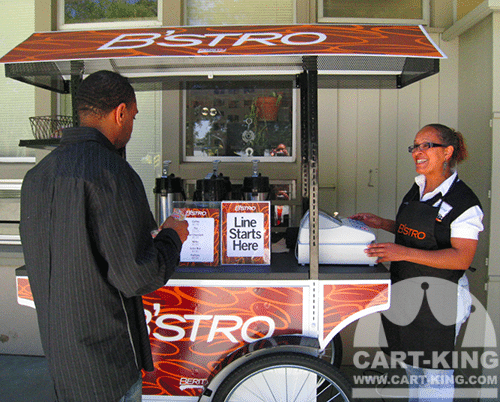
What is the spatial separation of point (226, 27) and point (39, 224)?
1636mm

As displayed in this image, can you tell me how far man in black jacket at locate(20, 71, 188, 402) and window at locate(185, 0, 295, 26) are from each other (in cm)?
277

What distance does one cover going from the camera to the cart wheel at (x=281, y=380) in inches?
79.8

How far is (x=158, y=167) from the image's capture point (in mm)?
4027

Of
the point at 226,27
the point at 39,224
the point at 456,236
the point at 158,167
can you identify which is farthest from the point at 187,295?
the point at 158,167

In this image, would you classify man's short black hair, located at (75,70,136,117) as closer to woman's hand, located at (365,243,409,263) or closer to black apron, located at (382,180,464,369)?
woman's hand, located at (365,243,409,263)

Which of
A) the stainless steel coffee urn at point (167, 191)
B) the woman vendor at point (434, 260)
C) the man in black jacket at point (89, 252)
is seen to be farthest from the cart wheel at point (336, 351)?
the man in black jacket at point (89, 252)

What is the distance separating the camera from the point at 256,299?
220cm

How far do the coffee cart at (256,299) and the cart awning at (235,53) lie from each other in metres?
0.01

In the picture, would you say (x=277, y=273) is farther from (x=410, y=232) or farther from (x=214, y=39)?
(x=214, y=39)


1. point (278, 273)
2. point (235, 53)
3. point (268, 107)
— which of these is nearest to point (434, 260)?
point (278, 273)

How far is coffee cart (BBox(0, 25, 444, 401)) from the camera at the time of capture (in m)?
2.07

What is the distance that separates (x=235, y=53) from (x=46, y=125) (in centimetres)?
254

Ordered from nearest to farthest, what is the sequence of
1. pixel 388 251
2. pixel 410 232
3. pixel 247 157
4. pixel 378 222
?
pixel 388 251 < pixel 410 232 < pixel 378 222 < pixel 247 157

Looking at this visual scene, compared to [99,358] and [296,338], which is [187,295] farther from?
[99,358]
